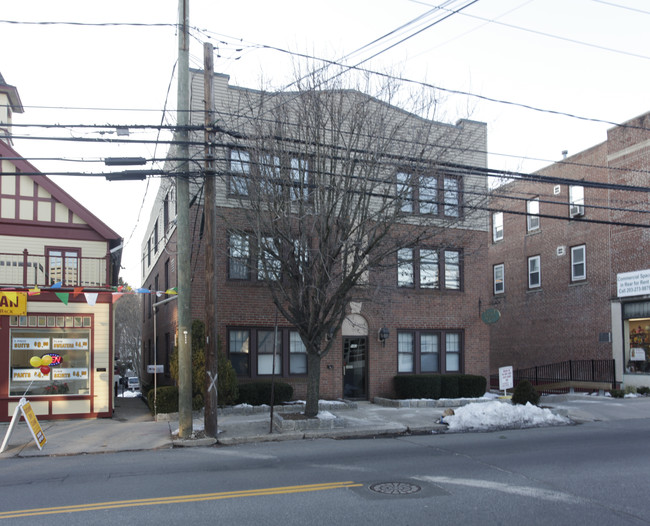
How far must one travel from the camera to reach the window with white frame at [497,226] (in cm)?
2961

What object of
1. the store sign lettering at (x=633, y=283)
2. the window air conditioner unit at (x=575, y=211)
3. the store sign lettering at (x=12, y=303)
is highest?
the window air conditioner unit at (x=575, y=211)

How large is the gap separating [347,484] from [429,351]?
468 inches

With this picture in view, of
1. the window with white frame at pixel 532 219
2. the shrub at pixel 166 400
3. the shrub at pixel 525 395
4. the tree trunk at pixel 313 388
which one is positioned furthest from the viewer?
the window with white frame at pixel 532 219

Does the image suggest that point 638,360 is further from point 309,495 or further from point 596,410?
point 309,495

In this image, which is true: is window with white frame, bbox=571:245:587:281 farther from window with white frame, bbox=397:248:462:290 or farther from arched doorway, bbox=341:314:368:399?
arched doorway, bbox=341:314:368:399

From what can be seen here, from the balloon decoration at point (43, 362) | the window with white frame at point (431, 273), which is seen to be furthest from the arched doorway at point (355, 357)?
the balloon decoration at point (43, 362)

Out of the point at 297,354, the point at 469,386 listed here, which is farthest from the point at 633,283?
the point at 297,354

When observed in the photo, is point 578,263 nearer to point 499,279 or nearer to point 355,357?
point 499,279

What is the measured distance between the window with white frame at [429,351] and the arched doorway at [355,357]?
48.6 inches

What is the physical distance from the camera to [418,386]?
1814cm

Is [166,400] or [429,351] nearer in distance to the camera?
[166,400]

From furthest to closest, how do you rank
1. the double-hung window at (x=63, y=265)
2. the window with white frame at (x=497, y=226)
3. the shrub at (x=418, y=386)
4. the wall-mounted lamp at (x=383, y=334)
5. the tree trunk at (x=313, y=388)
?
the window with white frame at (x=497, y=226) < the wall-mounted lamp at (x=383, y=334) < the shrub at (x=418, y=386) < the double-hung window at (x=63, y=265) < the tree trunk at (x=313, y=388)

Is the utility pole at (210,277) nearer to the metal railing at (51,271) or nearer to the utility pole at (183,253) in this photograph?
the utility pole at (183,253)

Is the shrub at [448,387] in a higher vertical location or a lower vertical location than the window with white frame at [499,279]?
lower
